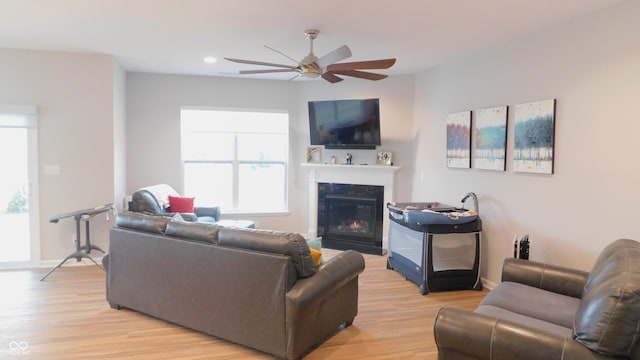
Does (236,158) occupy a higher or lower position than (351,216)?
higher

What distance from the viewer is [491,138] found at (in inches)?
171

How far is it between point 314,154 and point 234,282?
3823 mm

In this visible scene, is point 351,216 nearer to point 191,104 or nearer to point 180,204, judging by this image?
point 180,204

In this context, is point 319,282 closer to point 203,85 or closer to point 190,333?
point 190,333

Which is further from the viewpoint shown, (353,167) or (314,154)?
(314,154)

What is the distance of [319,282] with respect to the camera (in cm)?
278

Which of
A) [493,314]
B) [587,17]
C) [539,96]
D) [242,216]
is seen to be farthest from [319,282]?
[242,216]

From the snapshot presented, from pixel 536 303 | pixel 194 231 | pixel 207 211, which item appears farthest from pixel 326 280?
pixel 207 211

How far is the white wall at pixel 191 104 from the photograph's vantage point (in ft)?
19.7

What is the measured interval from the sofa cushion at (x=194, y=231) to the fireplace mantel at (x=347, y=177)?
331 centimetres

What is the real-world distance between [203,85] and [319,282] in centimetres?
448

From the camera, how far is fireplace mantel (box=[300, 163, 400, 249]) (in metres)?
5.93

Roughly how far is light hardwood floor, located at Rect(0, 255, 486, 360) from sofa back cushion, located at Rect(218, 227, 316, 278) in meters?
0.71

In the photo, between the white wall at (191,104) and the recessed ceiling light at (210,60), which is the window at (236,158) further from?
the recessed ceiling light at (210,60)
